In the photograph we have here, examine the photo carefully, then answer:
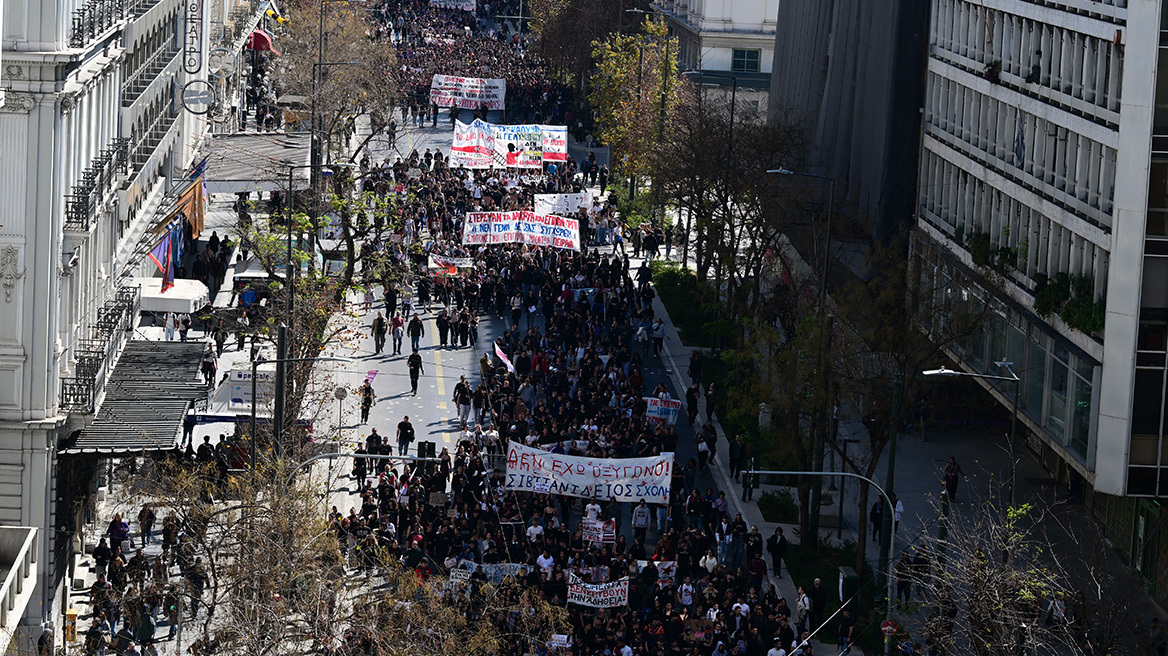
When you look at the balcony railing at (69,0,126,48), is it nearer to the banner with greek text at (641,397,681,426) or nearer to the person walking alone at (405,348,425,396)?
the person walking alone at (405,348,425,396)

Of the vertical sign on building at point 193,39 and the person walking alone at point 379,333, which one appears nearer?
the person walking alone at point 379,333

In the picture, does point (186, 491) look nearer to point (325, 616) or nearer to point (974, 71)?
point (325, 616)

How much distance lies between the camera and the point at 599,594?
38.8 meters

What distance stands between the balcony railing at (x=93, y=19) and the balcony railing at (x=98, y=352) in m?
6.38

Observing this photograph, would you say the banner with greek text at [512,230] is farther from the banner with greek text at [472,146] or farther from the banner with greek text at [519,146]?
the banner with greek text at [519,146]

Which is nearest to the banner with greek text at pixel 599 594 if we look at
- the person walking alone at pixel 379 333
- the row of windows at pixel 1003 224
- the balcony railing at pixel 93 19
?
the row of windows at pixel 1003 224

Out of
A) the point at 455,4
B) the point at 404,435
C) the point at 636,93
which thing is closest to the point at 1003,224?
the point at 404,435

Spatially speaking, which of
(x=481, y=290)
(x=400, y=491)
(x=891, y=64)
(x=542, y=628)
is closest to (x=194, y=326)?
(x=481, y=290)

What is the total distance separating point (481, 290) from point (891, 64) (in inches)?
604

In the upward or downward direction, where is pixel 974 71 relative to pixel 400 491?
upward

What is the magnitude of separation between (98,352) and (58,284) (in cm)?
262

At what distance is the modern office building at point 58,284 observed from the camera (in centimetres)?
3803

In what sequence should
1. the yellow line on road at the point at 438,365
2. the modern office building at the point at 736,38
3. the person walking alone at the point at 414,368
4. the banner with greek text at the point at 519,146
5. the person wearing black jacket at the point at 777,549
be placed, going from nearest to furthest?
the person wearing black jacket at the point at 777,549 → the person walking alone at the point at 414,368 → the yellow line on road at the point at 438,365 → the banner with greek text at the point at 519,146 → the modern office building at the point at 736,38

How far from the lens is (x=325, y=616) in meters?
31.4
